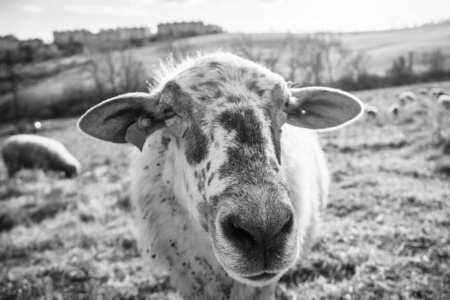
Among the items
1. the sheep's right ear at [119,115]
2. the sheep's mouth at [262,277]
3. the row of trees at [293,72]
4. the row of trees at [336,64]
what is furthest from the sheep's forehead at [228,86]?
the row of trees at [293,72]

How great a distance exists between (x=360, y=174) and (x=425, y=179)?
1261 mm

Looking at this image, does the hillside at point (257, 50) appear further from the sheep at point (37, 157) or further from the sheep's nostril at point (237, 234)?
the sheep's nostril at point (237, 234)

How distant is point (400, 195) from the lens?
5.74m

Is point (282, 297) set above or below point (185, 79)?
below

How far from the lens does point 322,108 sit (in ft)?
9.93

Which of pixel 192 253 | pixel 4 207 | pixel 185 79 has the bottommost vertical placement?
pixel 4 207

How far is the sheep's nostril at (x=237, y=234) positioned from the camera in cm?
169

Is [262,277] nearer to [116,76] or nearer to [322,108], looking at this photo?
[322,108]

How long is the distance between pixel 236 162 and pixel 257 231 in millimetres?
417

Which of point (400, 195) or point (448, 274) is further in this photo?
point (400, 195)

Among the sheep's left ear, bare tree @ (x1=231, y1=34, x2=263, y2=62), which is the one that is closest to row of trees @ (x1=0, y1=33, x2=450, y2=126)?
bare tree @ (x1=231, y1=34, x2=263, y2=62)

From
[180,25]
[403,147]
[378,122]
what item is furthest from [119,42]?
[403,147]

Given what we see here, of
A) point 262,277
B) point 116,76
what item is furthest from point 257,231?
point 116,76

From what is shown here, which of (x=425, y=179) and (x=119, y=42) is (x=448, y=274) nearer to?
(x=425, y=179)
